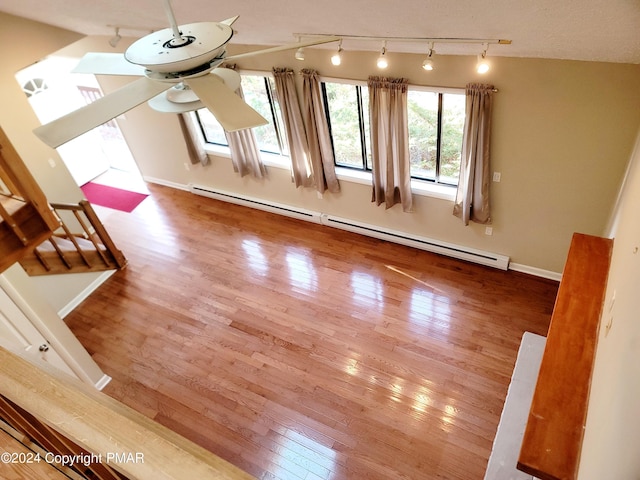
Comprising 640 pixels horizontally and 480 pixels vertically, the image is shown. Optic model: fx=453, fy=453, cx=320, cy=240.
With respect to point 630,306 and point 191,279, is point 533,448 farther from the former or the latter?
point 191,279

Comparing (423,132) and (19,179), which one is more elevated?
(19,179)

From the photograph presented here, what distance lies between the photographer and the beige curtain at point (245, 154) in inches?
244

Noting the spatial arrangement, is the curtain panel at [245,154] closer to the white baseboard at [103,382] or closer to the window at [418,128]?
the window at [418,128]

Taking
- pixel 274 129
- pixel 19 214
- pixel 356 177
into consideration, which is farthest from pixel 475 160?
pixel 19 214

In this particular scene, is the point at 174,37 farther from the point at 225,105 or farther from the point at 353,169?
the point at 353,169

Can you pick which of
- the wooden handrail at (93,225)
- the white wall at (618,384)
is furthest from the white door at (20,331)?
the white wall at (618,384)

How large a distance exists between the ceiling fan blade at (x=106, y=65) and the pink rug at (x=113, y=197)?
550 cm

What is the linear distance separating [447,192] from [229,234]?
3.10 m

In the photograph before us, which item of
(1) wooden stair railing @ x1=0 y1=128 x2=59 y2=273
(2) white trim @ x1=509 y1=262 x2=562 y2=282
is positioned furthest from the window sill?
(1) wooden stair railing @ x1=0 y1=128 x2=59 y2=273

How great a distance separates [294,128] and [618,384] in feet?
15.7

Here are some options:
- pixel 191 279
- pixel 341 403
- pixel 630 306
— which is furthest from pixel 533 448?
pixel 191 279

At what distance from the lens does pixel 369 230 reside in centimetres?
612

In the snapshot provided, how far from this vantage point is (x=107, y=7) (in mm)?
4504

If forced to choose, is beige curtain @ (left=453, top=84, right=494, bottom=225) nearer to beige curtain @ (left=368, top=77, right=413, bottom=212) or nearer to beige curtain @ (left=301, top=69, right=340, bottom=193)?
beige curtain @ (left=368, top=77, right=413, bottom=212)
